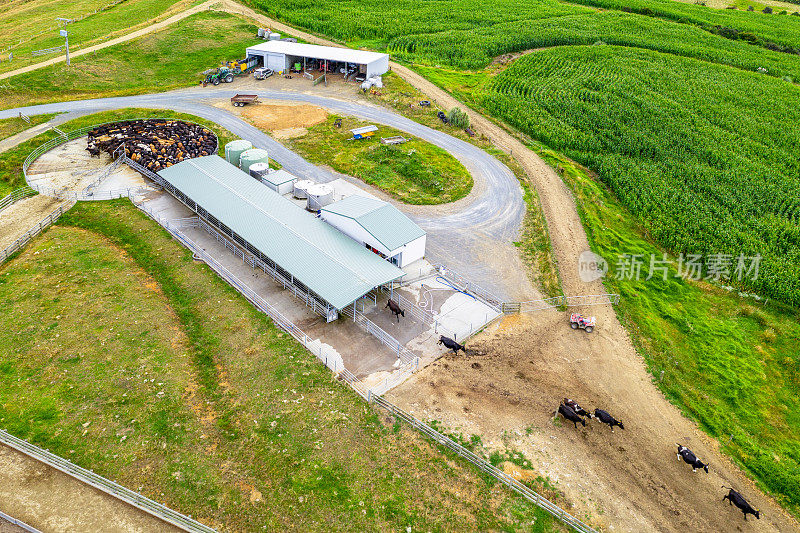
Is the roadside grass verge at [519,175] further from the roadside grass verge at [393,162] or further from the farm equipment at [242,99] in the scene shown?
the farm equipment at [242,99]

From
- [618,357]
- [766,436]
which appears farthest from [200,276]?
[766,436]

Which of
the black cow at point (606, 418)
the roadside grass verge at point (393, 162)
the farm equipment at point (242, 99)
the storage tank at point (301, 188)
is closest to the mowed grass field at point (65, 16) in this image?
the farm equipment at point (242, 99)

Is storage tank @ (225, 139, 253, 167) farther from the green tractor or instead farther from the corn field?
the corn field

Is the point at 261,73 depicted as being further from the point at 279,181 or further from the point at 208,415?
the point at 208,415

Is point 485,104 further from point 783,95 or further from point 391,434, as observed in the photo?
point 391,434

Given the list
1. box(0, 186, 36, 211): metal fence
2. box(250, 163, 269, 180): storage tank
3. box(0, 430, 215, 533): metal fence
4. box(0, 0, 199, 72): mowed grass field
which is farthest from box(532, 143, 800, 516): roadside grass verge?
box(0, 0, 199, 72): mowed grass field

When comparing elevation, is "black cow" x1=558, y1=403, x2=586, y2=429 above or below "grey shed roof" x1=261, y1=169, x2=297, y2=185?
below
